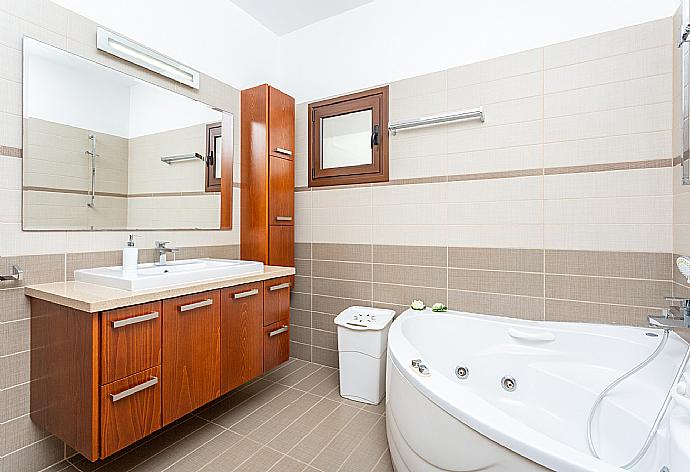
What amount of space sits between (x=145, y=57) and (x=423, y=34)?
177 centimetres

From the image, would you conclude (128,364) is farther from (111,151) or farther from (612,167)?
(612,167)

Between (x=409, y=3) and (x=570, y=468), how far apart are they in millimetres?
2737

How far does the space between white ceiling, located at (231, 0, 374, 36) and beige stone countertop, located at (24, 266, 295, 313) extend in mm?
2154

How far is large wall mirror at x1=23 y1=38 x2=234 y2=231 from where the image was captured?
1650 mm

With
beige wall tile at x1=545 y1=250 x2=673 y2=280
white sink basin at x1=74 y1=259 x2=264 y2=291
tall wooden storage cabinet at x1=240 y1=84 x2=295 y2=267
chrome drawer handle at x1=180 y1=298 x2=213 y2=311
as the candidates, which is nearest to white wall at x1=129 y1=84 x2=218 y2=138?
tall wooden storage cabinet at x1=240 y1=84 x2=295 y2=267

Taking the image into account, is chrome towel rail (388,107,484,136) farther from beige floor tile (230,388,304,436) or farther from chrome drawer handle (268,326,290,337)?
beige floor tile (230,388,304,436)

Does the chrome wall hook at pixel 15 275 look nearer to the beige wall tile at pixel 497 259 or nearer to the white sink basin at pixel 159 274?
the white sink basin at pixel 159 274

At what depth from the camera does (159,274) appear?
1.84 m

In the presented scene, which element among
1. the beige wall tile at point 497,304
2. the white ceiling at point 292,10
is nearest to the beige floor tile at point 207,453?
the beige wall tile at point 497,304

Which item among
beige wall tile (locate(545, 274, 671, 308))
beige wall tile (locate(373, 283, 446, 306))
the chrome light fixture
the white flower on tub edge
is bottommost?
the white flower on tub edge

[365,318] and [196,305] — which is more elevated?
[196,305]

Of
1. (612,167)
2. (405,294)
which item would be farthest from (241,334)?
(612,167)

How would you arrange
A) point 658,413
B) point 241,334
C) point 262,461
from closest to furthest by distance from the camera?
point 658,413 < point 262,461 < point 241,334

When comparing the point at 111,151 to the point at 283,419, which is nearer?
the point at 111,151
